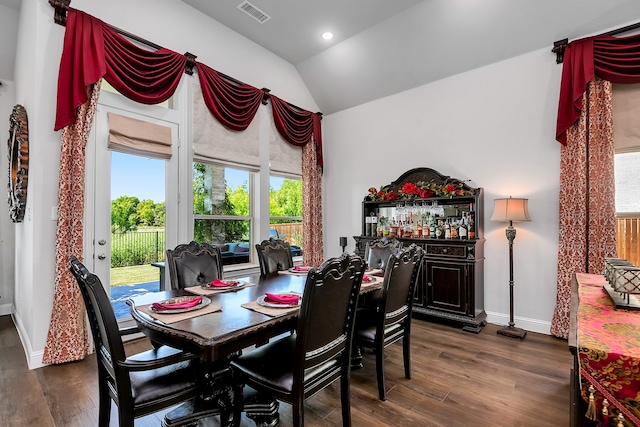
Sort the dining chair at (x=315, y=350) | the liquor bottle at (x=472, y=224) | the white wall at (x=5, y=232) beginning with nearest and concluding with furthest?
1. the dining chair at (x=315, y=350)
2. the liquor bottle at (x=472, y=224)
3. the white wall at (x=5, y=232)

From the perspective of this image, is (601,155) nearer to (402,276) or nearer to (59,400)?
(402,276)

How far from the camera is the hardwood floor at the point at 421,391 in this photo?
6.67 ft

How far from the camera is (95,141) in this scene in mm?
3096

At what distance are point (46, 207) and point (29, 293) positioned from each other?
841 millimetres

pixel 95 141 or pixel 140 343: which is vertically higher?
pixel 95 141

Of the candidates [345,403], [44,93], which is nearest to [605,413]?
[345,403]

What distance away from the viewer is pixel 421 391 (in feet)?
7.74

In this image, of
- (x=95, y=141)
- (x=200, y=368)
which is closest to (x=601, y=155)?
(x=200, y=368)

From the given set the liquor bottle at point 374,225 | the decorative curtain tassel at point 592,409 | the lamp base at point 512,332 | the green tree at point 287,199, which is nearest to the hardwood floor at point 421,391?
the lamp base at point 512,332

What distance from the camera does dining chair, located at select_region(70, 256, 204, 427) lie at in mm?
1444

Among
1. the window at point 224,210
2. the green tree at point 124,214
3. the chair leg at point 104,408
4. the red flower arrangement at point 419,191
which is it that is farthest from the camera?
the window at point 224,210

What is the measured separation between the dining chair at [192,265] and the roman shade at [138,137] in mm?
1363

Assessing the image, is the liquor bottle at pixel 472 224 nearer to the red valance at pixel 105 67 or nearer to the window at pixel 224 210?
the window at pixel 224 210

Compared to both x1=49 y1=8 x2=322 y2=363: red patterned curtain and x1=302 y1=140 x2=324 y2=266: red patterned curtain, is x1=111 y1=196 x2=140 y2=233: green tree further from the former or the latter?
x1=302 y1=140 x2=324 y2=266: red patterned curtain
